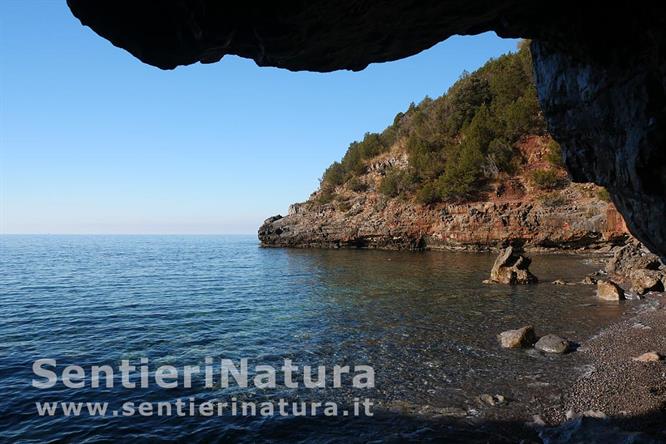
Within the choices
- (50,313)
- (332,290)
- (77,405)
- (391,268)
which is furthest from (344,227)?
(77,405)

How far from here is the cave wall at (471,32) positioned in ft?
22.0

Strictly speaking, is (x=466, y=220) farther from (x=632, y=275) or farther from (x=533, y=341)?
(x=533, y=341)

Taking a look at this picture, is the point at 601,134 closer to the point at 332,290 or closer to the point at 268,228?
the point at 332,290

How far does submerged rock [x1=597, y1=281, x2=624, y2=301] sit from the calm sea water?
1.19 metres

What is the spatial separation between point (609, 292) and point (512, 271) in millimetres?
7366

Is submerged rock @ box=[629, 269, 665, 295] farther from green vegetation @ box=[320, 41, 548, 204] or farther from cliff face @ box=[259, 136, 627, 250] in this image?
green vegetation @ box=[320, 41, 548, 204]

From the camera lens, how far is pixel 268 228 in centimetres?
8075

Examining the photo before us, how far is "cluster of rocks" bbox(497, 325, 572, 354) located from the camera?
14.7 meters

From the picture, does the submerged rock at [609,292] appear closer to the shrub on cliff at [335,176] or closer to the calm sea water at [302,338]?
the calm sea water at [302,338]

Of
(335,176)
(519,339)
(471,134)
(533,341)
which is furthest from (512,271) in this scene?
(335,176)

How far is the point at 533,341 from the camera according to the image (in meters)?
15.6

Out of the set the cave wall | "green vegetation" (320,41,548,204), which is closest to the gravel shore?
the cave wall

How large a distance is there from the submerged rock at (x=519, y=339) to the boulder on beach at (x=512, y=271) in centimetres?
1476

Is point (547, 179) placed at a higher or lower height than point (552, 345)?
higher
